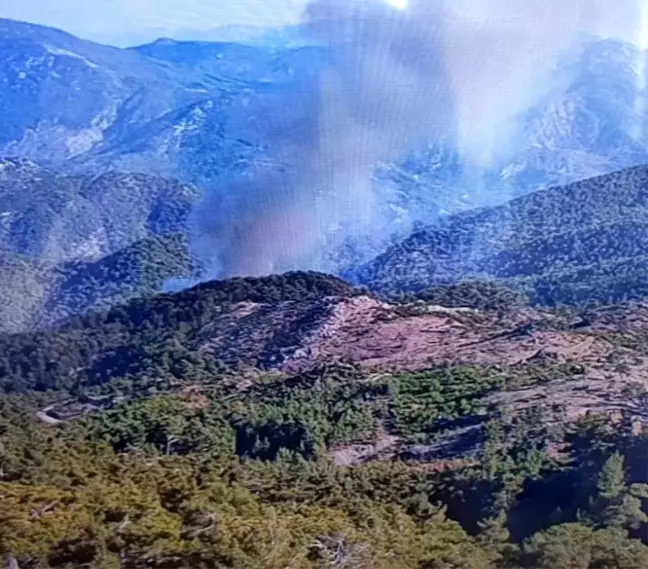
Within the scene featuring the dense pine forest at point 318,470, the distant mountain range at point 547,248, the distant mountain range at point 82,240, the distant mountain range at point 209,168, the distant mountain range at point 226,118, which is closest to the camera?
the dense pine forest at point 318,470

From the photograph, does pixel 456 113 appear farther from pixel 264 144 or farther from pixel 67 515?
pixel 67 515

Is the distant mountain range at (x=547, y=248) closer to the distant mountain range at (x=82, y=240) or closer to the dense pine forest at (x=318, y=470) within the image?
the distant mountain range at (x=82, y=240)

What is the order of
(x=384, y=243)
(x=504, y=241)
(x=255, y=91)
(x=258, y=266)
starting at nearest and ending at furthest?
(x=504, y=241), (x=258, y=266), (x=384, y=243), (x=255, y=91)

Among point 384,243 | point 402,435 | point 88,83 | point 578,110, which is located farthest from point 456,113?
point 402,435

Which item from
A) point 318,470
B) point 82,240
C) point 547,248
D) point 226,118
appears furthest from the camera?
point 226,118

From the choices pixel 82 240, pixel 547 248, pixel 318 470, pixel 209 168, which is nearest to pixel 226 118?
pixel 209 168

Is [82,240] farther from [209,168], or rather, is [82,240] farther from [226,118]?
[226,118]

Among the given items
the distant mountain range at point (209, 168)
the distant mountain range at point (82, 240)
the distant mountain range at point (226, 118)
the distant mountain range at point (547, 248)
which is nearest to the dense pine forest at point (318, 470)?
the distant mountain range at point (547, 248)

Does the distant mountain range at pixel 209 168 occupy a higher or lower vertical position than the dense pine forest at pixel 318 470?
higher

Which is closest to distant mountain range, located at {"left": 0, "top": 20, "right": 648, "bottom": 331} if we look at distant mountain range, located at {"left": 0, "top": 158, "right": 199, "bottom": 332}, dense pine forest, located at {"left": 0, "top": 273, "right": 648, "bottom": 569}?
distant mountain range, located at {"left": 0, "top": 158, "right": 199, "bottom": 332}

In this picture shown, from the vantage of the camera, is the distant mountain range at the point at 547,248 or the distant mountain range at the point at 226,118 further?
the distant mountain range at the point at 226,118


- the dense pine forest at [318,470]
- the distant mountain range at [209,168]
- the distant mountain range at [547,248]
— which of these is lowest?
the dense pine forest at [318,470]
